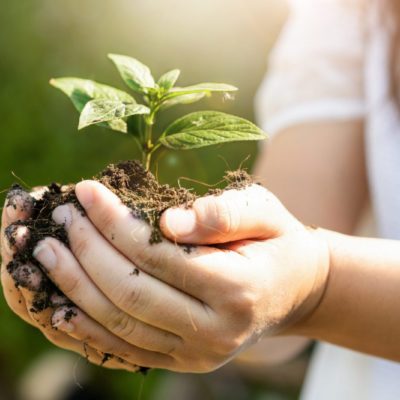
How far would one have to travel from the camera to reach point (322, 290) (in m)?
1.14

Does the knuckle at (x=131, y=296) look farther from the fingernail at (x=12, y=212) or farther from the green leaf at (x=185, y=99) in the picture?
the green leaf at (x=185, y=99)

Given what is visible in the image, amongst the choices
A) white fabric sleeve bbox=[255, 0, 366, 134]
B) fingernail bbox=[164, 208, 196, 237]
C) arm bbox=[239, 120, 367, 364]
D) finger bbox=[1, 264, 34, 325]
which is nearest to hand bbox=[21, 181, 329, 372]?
fingernail bbox=[164, 208, 196, 237]

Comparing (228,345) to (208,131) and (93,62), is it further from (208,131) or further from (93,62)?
(93,62)

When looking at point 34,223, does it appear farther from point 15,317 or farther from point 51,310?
point 15,317

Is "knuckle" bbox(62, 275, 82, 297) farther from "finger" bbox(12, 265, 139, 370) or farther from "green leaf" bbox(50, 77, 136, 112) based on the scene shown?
"green leaf" bbox(50, 77, 136, 112)

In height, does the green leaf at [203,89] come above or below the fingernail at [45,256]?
above

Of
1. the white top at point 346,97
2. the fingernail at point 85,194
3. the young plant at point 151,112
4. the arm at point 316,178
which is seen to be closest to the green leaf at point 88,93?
the young plant at point 151,112

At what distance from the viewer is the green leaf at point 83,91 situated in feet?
3.47

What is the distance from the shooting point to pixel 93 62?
272 cm

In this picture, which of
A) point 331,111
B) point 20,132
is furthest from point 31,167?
point 331,111

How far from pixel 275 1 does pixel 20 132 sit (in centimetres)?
126

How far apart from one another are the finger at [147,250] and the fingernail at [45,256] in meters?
0.05

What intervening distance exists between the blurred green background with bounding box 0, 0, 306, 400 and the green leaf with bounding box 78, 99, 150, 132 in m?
1.66

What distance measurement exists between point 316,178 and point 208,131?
2.53 ft
